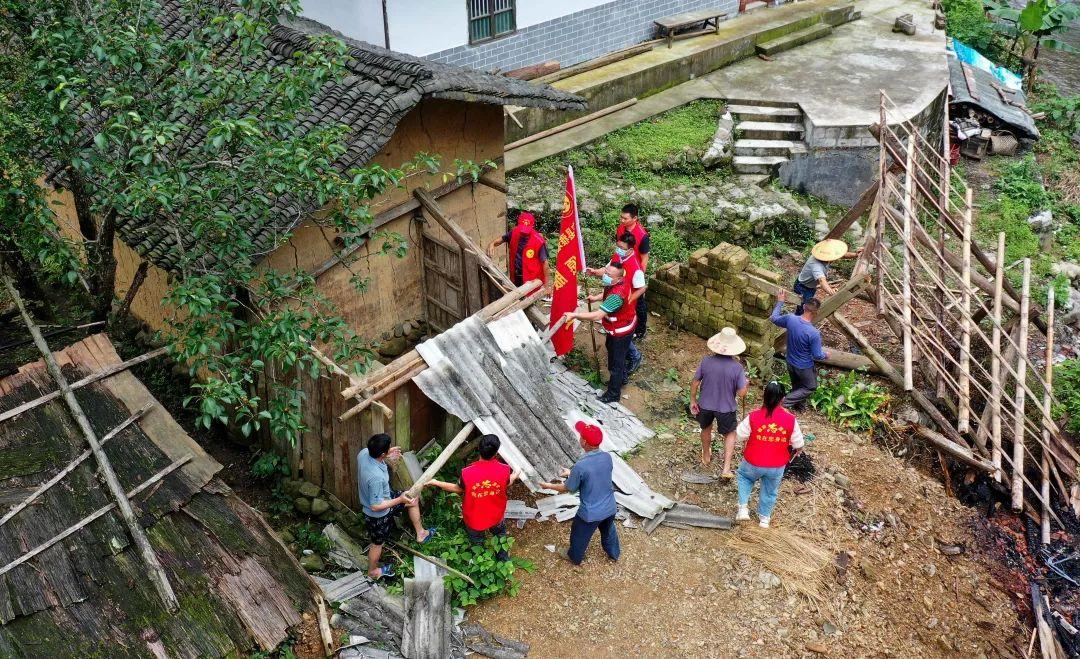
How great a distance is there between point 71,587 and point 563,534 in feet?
13.3

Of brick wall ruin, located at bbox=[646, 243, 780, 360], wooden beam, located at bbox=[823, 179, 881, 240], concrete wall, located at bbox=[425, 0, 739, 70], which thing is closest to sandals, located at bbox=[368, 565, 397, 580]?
brick wall ruin, located at bbox=[646, 243, 780, 360]

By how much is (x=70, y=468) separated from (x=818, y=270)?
7881mm

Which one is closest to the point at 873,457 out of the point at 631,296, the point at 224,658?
the point at 631,296

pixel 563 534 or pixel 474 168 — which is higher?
pixel 474 168

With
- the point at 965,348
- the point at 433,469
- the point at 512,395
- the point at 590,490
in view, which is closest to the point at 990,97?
the point at 965,348

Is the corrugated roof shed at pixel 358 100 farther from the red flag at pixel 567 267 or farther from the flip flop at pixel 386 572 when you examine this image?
the flip flop at pixel 386 572

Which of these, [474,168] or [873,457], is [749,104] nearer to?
[873,457]

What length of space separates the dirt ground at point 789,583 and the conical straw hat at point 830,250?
2.26 metres

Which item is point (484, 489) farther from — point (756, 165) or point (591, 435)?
point (756, 165)

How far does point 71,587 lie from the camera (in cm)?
582

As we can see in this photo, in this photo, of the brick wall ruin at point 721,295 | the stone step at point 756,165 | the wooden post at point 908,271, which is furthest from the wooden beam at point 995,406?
the stone step at point 756,165

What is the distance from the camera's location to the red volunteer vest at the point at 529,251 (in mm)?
9781

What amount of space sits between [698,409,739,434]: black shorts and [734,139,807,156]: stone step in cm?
759

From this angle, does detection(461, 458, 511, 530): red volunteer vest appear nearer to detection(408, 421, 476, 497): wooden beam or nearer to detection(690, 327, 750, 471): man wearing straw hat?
detection(408, 421, 476, 497): wooden beam
